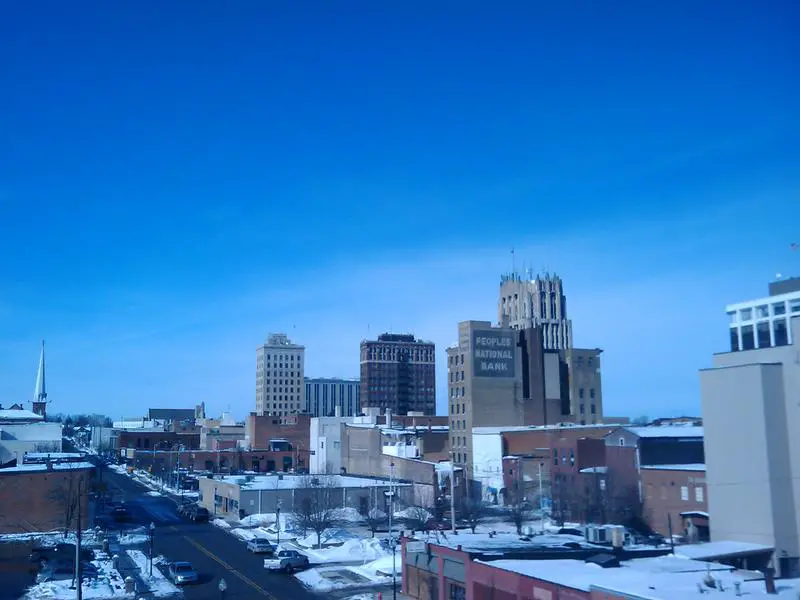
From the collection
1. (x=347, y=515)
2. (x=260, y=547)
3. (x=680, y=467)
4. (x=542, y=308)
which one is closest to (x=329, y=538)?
(x=260, y=547)

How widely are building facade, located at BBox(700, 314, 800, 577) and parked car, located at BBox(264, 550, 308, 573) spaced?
24.6m

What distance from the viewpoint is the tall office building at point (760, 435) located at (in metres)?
41.5

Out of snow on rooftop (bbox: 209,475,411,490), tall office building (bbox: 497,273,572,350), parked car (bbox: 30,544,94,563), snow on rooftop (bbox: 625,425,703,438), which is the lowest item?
parked car (bbox: 30,544,94,563)

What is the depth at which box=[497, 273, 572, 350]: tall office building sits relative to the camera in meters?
155

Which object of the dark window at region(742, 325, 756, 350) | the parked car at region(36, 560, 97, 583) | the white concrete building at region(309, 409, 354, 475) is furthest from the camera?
the white concrete building at region(309, 409, 354, 475)

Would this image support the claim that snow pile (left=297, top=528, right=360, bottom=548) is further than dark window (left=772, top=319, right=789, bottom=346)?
Yes

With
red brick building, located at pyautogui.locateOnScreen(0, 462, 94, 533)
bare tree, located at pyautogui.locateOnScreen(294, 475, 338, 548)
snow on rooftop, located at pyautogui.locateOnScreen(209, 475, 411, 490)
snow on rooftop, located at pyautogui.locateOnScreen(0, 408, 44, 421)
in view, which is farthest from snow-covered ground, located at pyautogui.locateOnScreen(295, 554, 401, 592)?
snow on rooftop, located at pyautogui.locateOnScreen(0, 408, 44, 421)

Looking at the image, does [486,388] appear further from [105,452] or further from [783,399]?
[105,452]

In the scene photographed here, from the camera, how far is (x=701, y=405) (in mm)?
45312

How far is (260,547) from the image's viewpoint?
5372 centimetres

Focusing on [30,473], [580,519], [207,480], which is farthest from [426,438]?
[30,473]

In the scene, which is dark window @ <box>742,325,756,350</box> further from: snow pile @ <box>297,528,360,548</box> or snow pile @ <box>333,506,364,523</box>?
snow pile @ <box>333,506,364,523</box>

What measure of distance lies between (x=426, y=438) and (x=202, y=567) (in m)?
57.8

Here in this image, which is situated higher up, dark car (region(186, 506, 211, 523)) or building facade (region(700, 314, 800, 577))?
building facade (region(700, 314, 800, 577))
